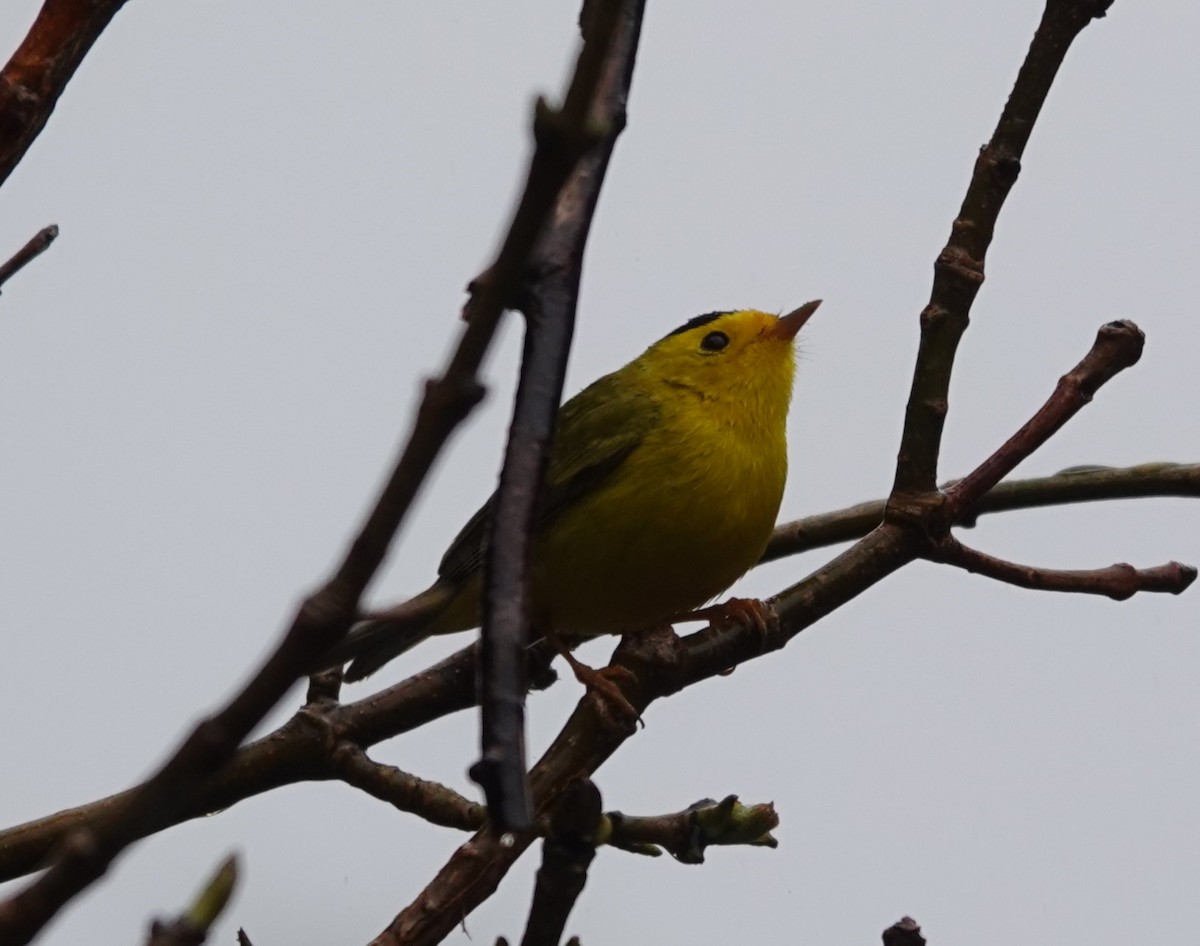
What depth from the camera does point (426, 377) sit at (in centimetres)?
77

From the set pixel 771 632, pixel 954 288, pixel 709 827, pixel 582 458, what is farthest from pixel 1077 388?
pixel 582 458

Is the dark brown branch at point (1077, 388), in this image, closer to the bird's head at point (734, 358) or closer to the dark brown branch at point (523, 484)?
the dark brown branch at point (523, 484)

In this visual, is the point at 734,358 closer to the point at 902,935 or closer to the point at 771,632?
the point at 771,632

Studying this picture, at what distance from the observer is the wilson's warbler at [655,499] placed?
411 centimetres

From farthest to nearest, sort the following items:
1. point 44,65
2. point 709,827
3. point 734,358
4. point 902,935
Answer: point 734,358 < point 709,827 < point 44,65 < point 902,935

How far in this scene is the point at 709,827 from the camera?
1911 mm

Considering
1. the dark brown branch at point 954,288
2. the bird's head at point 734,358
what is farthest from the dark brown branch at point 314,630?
the bird's head at point 734,358

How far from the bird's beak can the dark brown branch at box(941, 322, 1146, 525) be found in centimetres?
245

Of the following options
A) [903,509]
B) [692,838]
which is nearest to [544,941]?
[692,838]

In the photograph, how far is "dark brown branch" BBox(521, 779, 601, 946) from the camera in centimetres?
90

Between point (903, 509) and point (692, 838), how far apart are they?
0.92 meters

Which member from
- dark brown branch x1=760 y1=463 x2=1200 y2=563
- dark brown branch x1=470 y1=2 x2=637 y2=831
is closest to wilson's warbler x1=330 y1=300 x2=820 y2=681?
dark brown branch x1=760 y1=463 x2=1200 y2=563

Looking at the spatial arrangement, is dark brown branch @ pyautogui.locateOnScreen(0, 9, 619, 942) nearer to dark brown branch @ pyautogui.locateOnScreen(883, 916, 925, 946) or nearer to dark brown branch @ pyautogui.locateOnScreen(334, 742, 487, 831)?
dark brown branch @ pyautogui.locateOnScreen(883, 916, 925, 946)

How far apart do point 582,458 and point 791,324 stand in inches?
34.5
